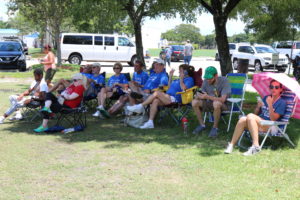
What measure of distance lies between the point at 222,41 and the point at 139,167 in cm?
501

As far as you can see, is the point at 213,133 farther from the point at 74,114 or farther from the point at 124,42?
the point at 124,42

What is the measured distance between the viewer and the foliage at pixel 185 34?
125 metres

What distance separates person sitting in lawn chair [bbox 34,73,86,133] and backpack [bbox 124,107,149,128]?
98cm

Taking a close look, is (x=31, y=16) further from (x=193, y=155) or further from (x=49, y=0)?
(x=193, y=155)

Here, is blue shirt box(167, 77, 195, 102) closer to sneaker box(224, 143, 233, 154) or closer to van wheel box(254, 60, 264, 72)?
sneaker box(224, 143, 233, 154)

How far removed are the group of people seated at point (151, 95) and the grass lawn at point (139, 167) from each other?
0.39 metres

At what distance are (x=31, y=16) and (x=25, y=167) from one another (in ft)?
56.9

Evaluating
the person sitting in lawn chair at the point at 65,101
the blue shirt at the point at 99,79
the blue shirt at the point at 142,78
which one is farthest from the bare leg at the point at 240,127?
the blue shirt at the point at 99,79

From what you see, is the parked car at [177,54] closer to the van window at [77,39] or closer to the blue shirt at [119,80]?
the van window at [77,39]

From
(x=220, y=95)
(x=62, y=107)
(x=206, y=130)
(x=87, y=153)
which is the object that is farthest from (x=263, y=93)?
(x=62, y=107)

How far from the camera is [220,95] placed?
21.6 ft

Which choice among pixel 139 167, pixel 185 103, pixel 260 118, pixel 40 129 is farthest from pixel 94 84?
pixel 260 118

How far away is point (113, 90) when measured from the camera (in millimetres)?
8297

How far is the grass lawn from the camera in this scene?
4.05m
